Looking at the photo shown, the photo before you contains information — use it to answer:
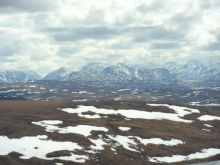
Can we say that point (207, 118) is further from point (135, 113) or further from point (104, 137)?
point (104, 137)

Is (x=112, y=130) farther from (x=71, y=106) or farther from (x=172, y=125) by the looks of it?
(x=71, y=106)

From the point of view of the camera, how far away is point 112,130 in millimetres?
55656

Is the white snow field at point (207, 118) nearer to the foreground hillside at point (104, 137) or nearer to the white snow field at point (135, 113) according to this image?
the foreground hillside at point (104, 137)

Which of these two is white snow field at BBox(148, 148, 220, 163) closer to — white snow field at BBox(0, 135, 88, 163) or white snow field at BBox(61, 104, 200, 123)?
white snow field at BBox(0, 135, 88, 163)

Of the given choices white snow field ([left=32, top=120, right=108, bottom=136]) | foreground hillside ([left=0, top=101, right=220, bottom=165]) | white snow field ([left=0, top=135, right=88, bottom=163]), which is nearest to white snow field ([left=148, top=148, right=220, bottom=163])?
foreground hillside ([left=0, top=101, right=220, bottom=165])

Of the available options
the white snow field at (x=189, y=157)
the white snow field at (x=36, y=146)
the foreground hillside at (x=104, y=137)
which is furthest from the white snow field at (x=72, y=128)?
the white snow field at (x=189, y=157)

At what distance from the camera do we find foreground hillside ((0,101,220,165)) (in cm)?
3659

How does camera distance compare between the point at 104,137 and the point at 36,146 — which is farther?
the point at 104,137

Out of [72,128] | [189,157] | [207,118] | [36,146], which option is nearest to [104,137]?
[72,128]

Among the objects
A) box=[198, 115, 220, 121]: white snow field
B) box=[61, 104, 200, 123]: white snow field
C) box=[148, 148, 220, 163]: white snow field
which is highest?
box=[61, 104, 200, 123]: white snow field

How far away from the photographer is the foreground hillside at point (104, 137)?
120 feet

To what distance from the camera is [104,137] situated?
49.4 meters

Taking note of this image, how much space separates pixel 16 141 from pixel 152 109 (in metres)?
59.0

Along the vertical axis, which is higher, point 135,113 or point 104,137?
point 135,113
